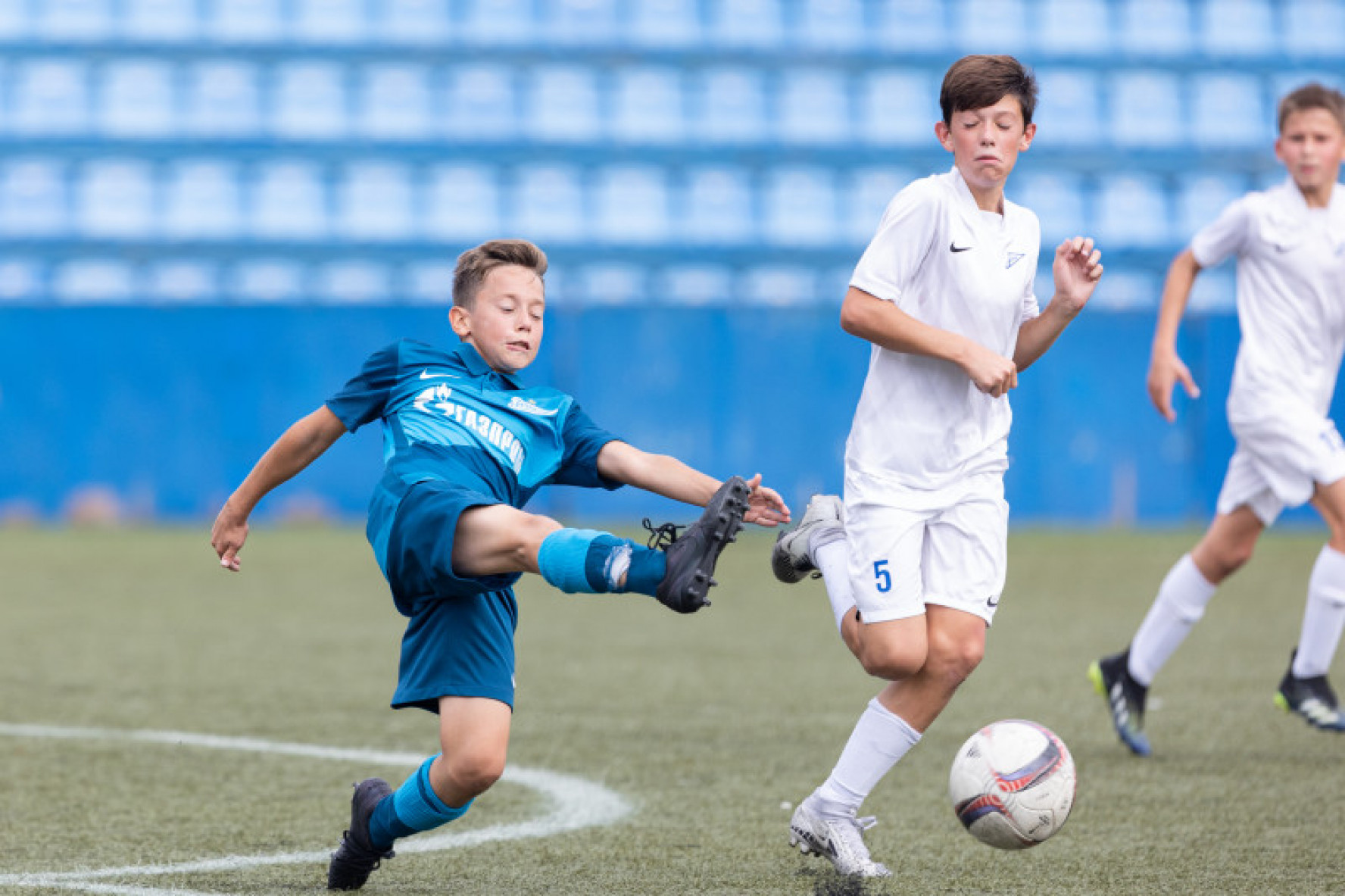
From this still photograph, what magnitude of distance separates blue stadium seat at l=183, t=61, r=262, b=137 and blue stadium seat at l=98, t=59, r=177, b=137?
30 cm

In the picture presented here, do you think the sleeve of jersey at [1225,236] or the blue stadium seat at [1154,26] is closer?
the sleeve of jersey at [1225,236]

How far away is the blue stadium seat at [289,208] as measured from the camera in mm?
26219

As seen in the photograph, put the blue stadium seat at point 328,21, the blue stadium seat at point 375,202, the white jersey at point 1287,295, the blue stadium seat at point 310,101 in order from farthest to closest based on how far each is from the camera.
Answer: the blue stadium seat at point 328,21 → the blue stadium seat at point 310,101 → the blue stadium seat at point 375,202 → the white jersey at point 1287,295

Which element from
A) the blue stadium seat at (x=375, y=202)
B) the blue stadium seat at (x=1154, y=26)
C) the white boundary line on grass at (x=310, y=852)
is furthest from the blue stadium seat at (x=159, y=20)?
the white boundary line on grass at (x=310, y=852)

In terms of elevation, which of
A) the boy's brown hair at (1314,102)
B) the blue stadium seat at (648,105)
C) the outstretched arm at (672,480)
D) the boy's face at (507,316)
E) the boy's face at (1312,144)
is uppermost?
the blue stadium seat at (648,105)

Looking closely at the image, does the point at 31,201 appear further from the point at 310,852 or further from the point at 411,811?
the point at 411,811

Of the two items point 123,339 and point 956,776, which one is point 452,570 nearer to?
point 956,776

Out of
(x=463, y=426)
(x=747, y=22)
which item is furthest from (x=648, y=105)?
(x=463, y=426)

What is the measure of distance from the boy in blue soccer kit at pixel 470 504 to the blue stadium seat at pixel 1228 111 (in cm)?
2498

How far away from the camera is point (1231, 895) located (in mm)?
3498

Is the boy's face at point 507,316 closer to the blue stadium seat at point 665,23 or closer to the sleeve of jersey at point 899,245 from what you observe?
the sleeve of jersey at point 899,245

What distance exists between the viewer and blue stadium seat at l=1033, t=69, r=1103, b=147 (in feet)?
87.4

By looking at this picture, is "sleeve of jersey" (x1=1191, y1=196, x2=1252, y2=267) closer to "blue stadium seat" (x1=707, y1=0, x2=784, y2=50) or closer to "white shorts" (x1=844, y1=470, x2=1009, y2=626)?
"white shorts" (x1=844, y1=470, x2=1009, y2=626)

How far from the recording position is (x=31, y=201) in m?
25.9
